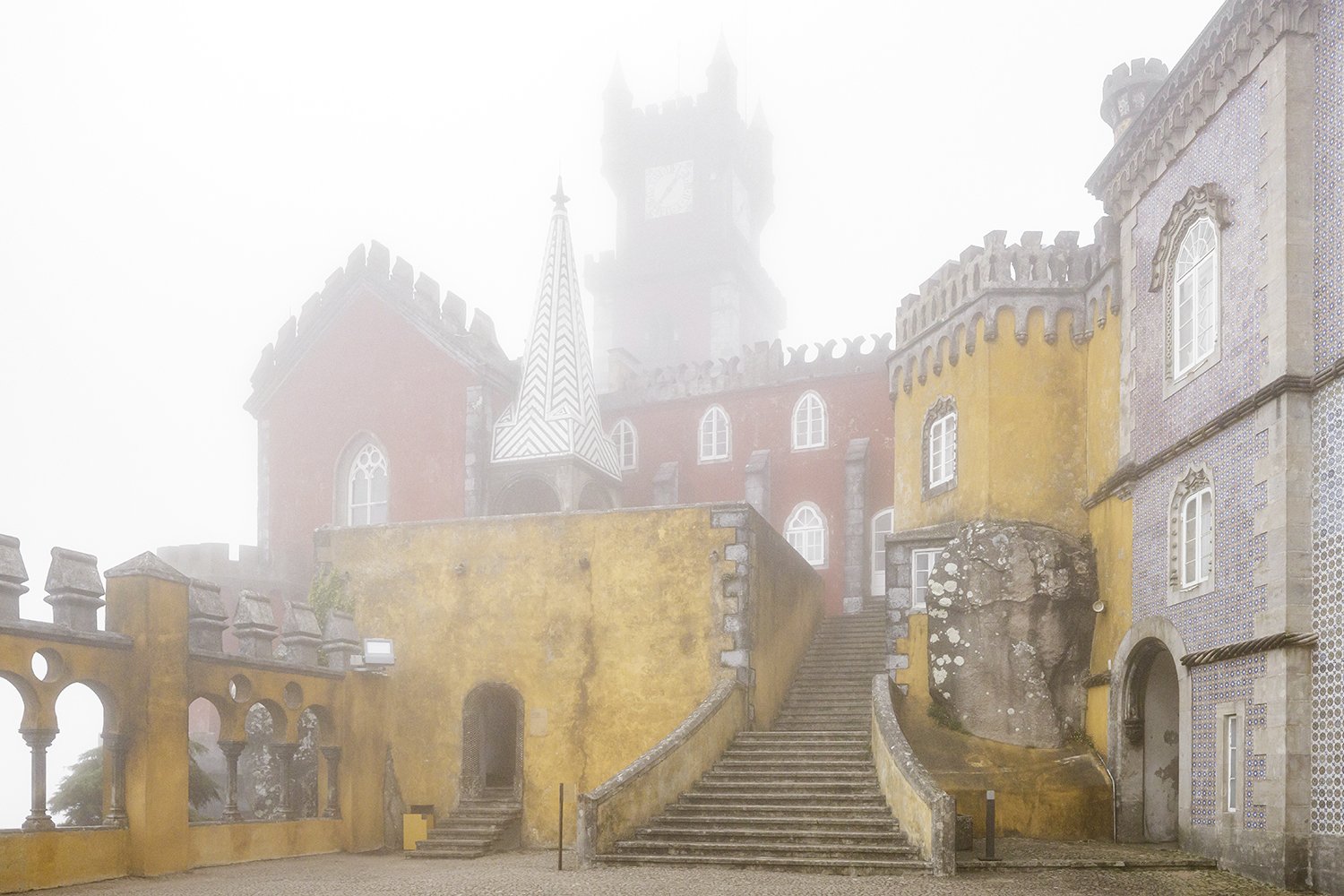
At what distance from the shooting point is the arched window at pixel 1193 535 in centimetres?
1448

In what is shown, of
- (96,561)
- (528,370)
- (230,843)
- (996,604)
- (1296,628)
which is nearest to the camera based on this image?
(1296,628)

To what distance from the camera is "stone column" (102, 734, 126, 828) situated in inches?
556

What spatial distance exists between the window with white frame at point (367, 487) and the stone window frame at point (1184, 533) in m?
17.7

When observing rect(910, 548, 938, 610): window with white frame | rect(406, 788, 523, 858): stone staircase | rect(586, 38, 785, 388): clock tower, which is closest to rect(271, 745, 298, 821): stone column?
rect(406, 788, 523, 858): stone staircase

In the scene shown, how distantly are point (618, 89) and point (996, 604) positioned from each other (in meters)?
33.5

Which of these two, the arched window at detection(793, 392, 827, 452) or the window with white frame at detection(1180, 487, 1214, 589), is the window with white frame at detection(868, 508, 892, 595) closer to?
the arched window at detection(793, 392, 827, 452)

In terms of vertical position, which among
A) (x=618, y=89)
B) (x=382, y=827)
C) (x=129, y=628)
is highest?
(x=618, y=89)

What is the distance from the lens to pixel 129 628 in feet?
47.4

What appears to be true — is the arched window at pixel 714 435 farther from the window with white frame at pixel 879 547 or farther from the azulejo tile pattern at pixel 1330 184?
the azulejo tile pattern at pixel 1330 184

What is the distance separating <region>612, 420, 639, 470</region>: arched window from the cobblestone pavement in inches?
643

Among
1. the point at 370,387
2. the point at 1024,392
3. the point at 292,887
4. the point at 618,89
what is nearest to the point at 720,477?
the point at 370,387

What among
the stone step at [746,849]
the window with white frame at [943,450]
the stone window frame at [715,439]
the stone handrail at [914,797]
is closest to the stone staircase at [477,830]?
the stone step at [746,849]

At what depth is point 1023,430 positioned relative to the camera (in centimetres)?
1912

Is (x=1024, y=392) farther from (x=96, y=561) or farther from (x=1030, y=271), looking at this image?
(x=96, y=561)
